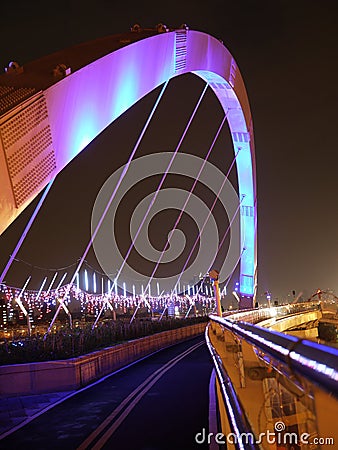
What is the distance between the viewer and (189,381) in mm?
13406

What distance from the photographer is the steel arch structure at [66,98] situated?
19.6 ft

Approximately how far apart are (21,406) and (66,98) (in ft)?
21.3

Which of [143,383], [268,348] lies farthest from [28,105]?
[143,383]

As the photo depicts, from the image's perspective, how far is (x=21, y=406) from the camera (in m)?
10.9

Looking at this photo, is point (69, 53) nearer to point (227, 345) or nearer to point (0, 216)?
point (0, 216)

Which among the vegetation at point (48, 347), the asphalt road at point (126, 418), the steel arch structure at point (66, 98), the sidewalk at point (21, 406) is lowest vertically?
the sidewalk at point (21, 406)

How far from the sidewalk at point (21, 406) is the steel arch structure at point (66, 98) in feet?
14.3

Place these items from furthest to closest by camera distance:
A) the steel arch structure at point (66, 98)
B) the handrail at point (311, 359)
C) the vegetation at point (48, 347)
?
1. the vegetation at point (48, 347)
2. the steel arch structure at point (66, 98)
3. the handrail at point (311, 359)

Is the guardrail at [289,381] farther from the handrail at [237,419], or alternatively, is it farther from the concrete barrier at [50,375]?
the concrete barrier at [50,375]

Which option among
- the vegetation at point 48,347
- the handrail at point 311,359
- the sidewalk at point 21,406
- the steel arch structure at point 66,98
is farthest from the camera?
the vegetation at point 48,347

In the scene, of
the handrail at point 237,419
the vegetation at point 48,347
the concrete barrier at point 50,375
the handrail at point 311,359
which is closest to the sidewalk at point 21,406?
the concrete barrier at point 50,375

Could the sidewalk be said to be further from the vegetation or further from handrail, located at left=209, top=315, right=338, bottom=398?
handrail, located at left=209, top=315, right=338, bottom=398

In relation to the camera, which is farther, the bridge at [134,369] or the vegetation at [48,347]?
the vegetation at [48,347]

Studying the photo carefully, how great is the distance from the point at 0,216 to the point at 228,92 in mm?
25759
